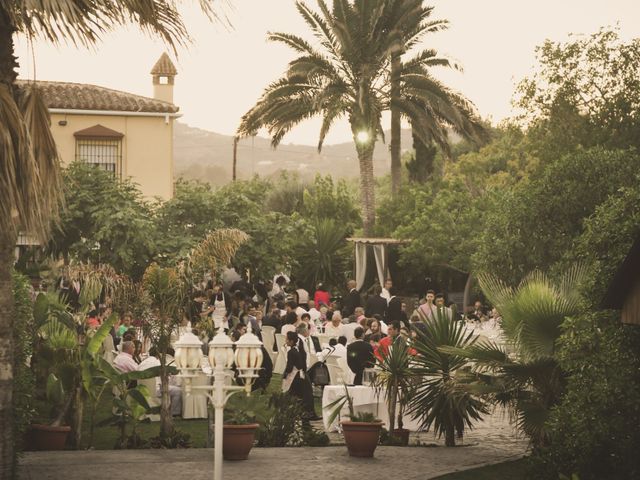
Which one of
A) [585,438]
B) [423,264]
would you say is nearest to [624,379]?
[585,438]

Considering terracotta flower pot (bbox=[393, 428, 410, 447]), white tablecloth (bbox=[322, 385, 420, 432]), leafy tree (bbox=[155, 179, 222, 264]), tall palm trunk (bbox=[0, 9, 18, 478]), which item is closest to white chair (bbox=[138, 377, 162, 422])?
white tablecloth (bbox=[322, 385, 420, 432])

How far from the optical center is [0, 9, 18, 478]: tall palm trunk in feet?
38.5

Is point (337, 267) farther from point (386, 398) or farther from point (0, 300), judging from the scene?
point (0, 300)

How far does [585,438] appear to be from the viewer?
43.1 ft

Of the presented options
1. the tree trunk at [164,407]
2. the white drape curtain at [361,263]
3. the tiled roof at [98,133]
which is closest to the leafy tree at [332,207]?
the tiled roof at [98,133]

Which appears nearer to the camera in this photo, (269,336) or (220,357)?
(220,357)

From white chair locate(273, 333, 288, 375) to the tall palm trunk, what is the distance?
534 inches

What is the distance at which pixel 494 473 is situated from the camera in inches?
637

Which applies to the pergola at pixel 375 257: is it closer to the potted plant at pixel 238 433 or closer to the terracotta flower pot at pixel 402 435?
the terracotta flower pot at pixel 402 435

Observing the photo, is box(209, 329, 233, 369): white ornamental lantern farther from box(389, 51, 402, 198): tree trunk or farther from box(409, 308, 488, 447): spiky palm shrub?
box(389, 51, 402, 198): tree trunk

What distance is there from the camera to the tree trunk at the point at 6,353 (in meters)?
11.8

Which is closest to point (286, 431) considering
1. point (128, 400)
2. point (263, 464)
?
point (263, 464)

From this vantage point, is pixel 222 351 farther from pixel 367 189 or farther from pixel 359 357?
pixel 367 189

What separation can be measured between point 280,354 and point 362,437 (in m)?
9.75
